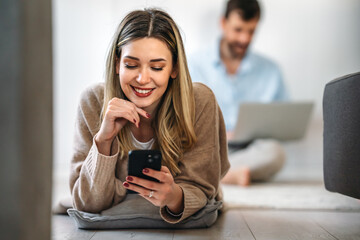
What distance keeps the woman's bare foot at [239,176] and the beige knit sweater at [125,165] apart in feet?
3.63

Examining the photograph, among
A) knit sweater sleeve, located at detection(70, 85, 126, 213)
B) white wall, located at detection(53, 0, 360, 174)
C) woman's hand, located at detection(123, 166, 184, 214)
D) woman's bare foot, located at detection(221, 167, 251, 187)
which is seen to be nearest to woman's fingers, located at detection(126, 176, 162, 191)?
woman's hand, located at detection(123, 166, 184, 214)

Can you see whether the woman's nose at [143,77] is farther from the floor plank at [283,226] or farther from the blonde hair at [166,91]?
the floor plank at [283,226]

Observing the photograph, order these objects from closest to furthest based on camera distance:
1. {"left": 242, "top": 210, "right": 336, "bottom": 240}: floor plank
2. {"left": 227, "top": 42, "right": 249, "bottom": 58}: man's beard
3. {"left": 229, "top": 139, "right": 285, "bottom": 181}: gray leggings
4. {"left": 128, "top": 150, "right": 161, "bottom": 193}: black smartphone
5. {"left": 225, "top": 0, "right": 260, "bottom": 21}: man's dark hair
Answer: {"left": 128, "top": 150, "right": 161, "bottom": 193}: black smartphone → {"left": 242, "top": 210, "right": 336, "bottom": 240}: floor plank → {"left": 229, "top": 139, "right": 285, "bottom": 181}: gray leggings → {"left": 225, "top": 0, "right": 260, "bottom": 21}: man's dark hair → {"left": 227, "top": 42, "right": 249, "bottom": 58}: man's beard

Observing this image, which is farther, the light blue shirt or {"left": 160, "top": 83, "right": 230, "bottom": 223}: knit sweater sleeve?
the light blue shirt

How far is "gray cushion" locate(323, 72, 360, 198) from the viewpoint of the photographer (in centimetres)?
133

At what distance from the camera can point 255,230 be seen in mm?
1375

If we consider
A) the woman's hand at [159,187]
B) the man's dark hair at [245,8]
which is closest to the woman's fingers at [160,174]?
the woman's hand at [159,187]

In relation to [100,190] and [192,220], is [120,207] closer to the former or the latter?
[100,190]

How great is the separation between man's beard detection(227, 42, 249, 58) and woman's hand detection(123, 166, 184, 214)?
2.42 metres

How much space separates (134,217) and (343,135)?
0.71 m

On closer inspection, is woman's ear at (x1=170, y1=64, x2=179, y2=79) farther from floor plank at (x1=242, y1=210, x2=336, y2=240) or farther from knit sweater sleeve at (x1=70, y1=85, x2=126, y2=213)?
floor plank at (x1=242, y1=210, x2=336, y2=240)

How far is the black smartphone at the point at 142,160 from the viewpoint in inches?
46.7

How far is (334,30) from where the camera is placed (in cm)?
369

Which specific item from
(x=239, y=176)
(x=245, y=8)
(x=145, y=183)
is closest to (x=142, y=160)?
(x=145, y=183)
